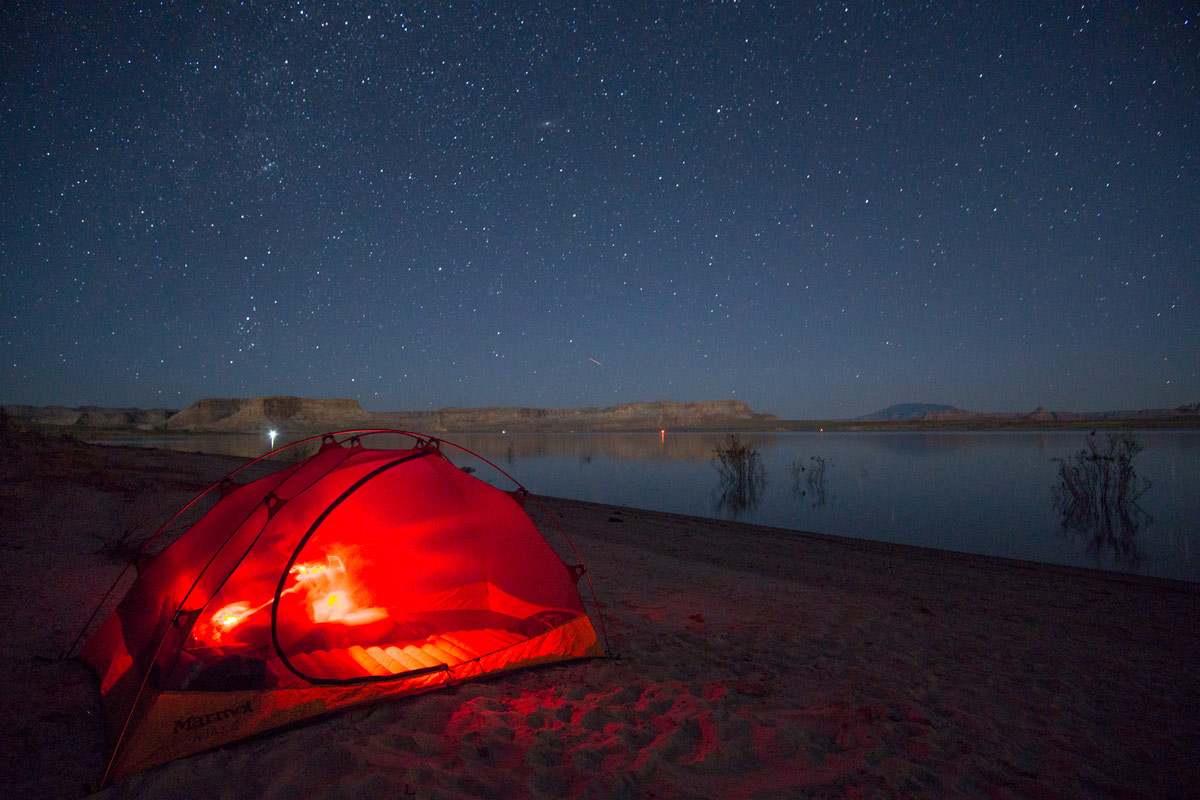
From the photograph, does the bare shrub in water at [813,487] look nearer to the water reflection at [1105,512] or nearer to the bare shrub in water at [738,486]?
the bare shrub in water at [738,486]

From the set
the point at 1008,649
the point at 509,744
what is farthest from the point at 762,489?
the point at 509,744

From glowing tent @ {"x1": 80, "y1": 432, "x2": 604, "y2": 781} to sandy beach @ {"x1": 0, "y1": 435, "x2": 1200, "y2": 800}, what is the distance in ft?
0.60

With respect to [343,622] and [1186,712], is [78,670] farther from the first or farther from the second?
[1186,712]

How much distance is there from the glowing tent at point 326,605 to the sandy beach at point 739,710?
0.18 m

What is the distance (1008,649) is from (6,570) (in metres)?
10.2

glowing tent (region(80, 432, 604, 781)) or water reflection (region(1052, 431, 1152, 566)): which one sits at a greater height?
glowing tent (region(80, 432, 604, 781))

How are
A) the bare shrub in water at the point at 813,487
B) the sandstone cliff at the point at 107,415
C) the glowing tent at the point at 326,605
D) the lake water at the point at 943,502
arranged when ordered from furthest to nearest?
1. the sandstone cliff at the point at 107,415
2. the bare shrub in water at the point at 813,487
3. the lake water at the point at 943,502
4. the glowing tent at the point at 326,605

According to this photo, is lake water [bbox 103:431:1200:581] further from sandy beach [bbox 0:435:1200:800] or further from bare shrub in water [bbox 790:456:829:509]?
sandy beach [bbox 0:435:1200:800]

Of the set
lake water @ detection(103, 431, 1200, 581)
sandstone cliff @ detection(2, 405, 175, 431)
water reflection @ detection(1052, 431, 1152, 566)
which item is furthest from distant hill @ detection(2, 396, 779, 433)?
water reflection @ detection(1052, 431, 1152, 566)

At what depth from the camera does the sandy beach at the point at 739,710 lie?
2.81 meters

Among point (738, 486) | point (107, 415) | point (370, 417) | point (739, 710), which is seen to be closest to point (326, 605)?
point (739, 710)

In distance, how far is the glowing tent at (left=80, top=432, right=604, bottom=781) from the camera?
3.17 m

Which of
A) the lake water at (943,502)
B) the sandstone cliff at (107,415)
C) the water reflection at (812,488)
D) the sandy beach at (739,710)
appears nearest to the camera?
the sandy beach at (739,710)

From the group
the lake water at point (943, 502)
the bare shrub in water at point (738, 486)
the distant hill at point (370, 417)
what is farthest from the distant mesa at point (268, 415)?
the bare shrub in water at point (738, 486)
